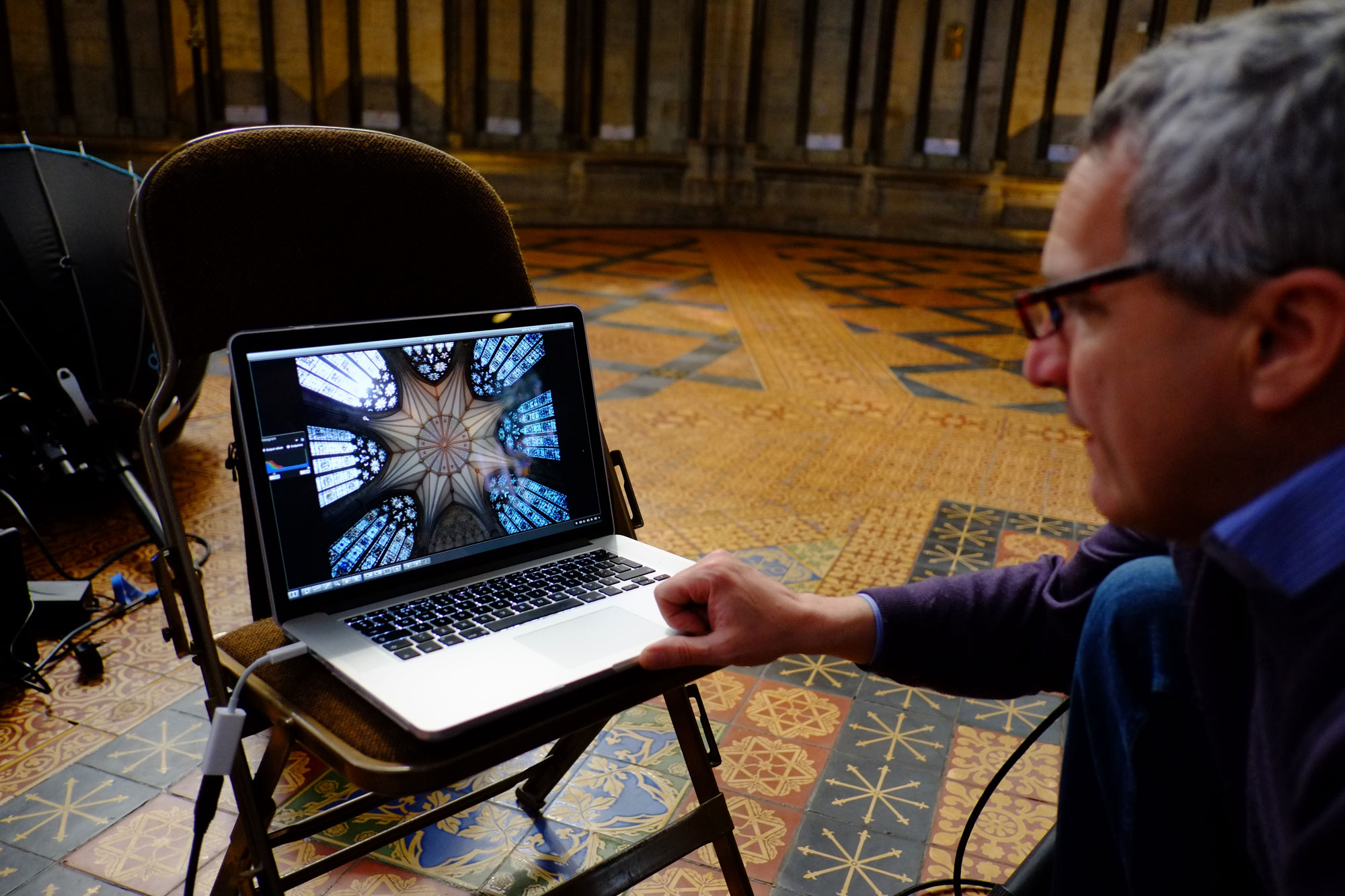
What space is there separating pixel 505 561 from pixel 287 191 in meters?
0.60

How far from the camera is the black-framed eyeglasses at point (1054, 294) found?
0.73 meters

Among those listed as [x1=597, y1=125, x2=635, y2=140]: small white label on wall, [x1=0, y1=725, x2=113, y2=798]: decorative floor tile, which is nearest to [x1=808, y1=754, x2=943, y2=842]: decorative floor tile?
[x1=0, y1=725, x2=113, y2=798]: decorative floor tile

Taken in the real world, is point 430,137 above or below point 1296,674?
above

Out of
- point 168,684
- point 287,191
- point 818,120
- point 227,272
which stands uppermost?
point 818,120

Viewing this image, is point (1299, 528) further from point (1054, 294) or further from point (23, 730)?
point (23, 730)

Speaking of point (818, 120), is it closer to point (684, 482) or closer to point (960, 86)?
point (960, 86)

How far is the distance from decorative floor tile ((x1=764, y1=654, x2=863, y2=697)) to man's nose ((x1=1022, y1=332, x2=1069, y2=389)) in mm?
1634

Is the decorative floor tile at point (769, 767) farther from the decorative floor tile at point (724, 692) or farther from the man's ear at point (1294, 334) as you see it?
the man's ear at point (1294, 334)

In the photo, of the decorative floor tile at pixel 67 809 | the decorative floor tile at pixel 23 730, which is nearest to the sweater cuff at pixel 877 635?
the decorative floor tile at pixel 67 809

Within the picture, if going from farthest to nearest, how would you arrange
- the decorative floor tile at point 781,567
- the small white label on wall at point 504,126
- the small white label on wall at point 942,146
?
the small white label on wall at point 942,146 < the small white label on wall at point 504,126 < the decorative floor tile at point 781,567

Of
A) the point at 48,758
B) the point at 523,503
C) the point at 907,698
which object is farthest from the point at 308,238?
the point at 907,698

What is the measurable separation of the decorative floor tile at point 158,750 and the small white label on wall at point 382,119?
36.7 ft

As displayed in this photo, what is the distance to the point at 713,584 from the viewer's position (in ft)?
3.71

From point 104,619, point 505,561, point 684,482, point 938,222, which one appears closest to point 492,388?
point 505,561
